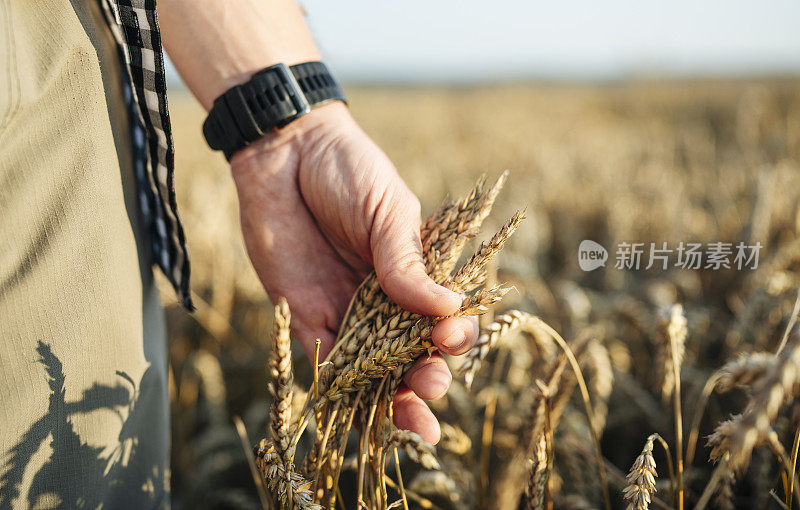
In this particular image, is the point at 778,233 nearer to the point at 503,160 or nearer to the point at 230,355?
the point at 230,355

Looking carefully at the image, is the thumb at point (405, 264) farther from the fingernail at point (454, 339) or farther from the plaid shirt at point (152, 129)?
the plaid shirt at point (152, 129)

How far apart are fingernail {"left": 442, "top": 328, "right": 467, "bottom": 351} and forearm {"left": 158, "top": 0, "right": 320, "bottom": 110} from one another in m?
0.82

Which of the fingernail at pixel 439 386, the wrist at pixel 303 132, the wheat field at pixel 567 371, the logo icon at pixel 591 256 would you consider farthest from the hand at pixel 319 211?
the logo icon at pixel 591 256

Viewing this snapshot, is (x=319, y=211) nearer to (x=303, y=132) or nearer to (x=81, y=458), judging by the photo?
(x=303, y=132)

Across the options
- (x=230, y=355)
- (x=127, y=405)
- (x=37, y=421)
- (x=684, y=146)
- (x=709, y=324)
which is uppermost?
(x=37, y=421)

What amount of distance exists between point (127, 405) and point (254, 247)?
0.48m

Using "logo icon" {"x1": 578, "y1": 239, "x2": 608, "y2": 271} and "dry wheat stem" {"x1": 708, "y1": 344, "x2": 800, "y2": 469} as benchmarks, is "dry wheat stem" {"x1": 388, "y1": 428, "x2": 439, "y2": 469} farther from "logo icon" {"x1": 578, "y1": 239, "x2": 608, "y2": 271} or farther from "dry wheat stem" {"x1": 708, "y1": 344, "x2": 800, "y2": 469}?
"logo icon" {"x1": 578, "y1": 239, "x2": 608, "y2": 271}

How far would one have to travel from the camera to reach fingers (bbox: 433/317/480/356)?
0.93m

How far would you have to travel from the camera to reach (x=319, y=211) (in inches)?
51.0

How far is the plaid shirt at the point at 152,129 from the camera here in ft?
3.30

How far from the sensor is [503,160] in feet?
20.0

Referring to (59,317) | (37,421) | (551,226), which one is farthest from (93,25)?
(551,226)

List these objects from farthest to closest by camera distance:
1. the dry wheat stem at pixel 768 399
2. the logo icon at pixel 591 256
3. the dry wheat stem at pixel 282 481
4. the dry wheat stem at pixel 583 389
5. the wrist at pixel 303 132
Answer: the logo icon at pixel 591 256 < the wrist at pixel 303 132 < the dry wheat stem at pixel 583 389 < the dry wheat stem at pixel 282 481 < the dry wheat stem at pixel 768 399

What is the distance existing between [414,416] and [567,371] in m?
0.61
